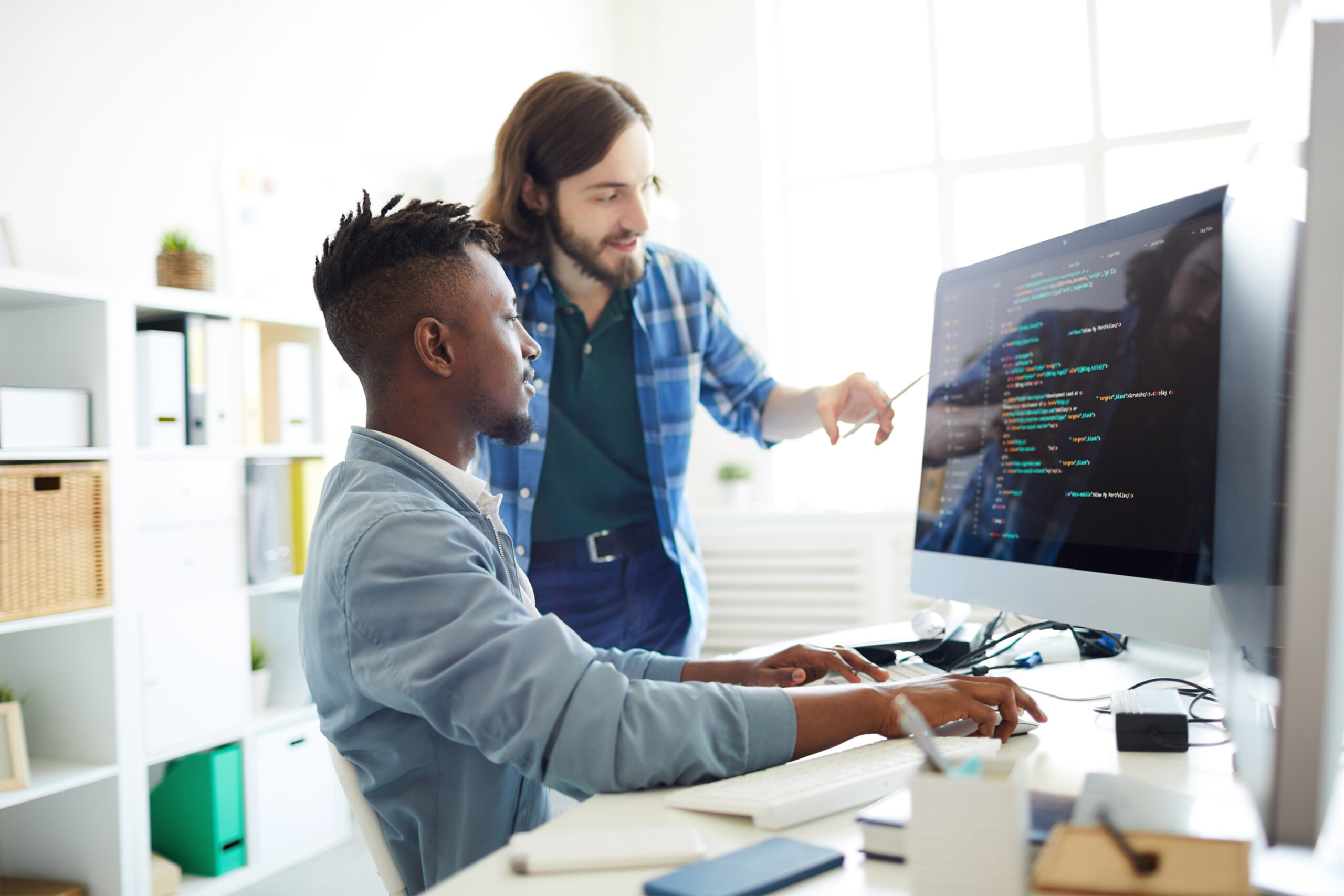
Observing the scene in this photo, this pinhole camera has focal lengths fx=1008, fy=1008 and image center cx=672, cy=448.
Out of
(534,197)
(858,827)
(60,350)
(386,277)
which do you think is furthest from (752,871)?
(60,350)

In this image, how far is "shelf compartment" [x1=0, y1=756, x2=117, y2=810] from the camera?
189cm

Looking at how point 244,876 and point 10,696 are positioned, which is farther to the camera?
point 244,876

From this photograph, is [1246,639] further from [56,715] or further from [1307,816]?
[56,715]

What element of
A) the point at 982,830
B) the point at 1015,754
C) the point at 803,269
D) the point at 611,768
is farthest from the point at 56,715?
the point at 803,269

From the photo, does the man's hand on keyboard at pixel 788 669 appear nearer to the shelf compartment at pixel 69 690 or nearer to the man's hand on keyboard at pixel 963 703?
the man's hand on keyboard at pixel 963 703

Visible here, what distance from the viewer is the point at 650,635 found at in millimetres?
1748

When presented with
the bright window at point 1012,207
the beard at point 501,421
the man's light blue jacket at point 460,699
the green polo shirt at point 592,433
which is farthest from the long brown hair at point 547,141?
the bright window at point 1012,207

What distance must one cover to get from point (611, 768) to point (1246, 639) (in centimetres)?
49

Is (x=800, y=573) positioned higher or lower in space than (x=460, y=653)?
lower

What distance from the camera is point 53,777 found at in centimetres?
199

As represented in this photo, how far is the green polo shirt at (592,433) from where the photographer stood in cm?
168

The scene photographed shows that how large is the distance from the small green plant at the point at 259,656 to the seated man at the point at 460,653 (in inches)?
63.6

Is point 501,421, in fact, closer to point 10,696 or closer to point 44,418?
point 44,418

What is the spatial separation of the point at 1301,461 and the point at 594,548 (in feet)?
4.04
